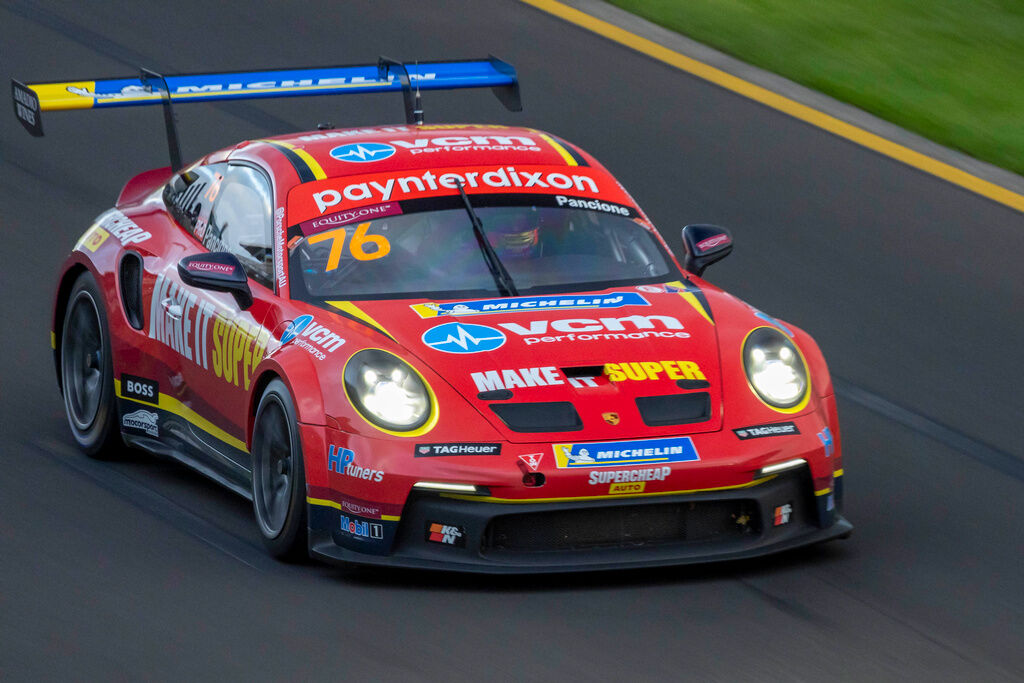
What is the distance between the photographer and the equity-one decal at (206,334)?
7.07 metres

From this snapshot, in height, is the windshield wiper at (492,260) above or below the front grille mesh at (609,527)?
above

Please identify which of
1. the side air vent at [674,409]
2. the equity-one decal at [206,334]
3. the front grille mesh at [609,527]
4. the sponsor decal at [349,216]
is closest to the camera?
the front grille mesh at [609,527]

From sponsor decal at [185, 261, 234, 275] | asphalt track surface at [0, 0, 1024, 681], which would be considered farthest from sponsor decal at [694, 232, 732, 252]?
sponsor decal at [185, 261, 234, 275]

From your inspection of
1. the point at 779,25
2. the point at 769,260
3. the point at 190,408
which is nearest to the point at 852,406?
the point at 769,260

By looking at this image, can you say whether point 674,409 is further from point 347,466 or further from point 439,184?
point 439,184

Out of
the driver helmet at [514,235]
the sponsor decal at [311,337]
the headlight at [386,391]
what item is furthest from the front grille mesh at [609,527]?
the driver helmet at [514,235]

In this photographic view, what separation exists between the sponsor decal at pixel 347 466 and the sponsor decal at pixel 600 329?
0.72 m

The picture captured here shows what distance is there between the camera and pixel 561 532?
6293 millimetres

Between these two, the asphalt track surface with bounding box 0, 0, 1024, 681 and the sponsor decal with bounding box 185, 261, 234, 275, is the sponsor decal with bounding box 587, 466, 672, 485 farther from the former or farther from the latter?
the sponsor decal with bounding box 185, 261, 234, 275

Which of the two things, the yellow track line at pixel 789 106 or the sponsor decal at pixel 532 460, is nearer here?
the sponsor decal at pixel 532 460

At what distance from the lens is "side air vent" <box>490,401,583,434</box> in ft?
20.6

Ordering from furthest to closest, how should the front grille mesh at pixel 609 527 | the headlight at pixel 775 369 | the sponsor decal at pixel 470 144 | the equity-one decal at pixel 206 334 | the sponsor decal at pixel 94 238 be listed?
the sponsor decal at pixel 94 238, the sponsor decal at pixel 470 144, the equity-one decal at pixel 206 334, the headlight at pixel 775 369, the front grille mesh at pixel 609 527

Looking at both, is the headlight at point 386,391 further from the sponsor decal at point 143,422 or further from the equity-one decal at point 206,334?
the sponsor decal at point 143,422

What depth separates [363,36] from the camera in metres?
14.6
